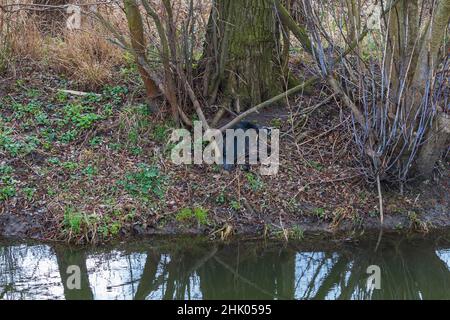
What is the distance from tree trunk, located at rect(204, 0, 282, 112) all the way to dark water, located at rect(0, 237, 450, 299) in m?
2.23

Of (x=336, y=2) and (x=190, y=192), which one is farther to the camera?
(x=336, y=2)

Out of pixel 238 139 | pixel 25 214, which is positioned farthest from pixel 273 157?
pixel 25 214

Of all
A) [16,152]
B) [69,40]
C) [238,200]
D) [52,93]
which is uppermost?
[69,40]

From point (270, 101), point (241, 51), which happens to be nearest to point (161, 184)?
point (270, 101)

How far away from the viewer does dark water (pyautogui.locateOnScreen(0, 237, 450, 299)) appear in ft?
21.1

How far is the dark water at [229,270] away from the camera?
6445mm

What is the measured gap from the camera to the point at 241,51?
8656 mm

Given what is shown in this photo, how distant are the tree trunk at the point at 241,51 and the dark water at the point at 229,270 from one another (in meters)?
2.23

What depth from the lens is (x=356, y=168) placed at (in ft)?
26.6

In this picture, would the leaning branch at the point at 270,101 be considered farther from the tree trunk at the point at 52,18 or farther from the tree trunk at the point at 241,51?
the tree trunk at the point at 52,18

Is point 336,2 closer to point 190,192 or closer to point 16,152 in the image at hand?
point 190,192

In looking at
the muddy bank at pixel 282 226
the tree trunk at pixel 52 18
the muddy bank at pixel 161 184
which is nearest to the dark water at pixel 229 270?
the muddy bank at pixel 282 226

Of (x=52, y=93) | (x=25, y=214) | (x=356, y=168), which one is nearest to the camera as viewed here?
(x=25, y=214)

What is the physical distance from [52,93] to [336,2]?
3916 mm
